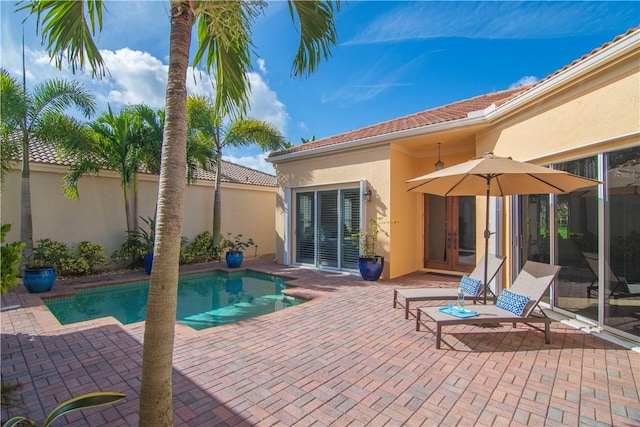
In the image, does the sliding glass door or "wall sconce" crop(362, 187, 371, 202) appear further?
the sliding glass door

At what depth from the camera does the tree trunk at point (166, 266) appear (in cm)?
259

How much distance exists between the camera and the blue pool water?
8.55 m

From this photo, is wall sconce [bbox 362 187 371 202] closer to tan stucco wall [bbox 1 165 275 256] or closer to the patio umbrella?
the patio umbrella

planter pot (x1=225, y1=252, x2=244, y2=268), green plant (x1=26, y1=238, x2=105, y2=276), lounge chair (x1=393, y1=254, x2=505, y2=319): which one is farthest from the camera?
planter pot (x1=225, y1=252, x2=244, y2=268)

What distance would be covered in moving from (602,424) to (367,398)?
2.57 meters

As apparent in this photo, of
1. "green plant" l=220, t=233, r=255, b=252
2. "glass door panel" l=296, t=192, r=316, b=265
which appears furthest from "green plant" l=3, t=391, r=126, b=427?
"green plant" l=220, t=233, r=255, b=252

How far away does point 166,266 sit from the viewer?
8.57ft

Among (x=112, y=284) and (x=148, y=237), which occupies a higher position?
(x=148, y=237)

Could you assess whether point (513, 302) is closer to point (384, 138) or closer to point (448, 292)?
point (448, 292)

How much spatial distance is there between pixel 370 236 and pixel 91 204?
1186 centimetres

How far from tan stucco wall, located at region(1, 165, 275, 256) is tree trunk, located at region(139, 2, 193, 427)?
43.0ft

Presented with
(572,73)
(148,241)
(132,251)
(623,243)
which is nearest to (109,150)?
(148,241)

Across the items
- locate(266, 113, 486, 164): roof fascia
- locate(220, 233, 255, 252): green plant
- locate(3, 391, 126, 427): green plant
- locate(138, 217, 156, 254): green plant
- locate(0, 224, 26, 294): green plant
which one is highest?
locate(266, 113, 486, 164): roof fascia

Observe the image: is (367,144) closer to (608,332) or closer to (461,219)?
(461,219)
